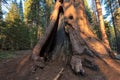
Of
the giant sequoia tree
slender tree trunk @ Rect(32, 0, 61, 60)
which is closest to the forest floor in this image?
the giant sequoia tree

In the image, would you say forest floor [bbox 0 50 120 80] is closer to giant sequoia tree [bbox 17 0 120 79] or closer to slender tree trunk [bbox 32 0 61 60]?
giant sequoia tree [bbox 17 0 120 79]

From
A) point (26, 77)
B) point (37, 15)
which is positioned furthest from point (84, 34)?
point (37, 15)

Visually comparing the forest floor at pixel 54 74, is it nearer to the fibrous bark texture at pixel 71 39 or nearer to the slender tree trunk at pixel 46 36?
the fibrous bark texture at pixel 71 39

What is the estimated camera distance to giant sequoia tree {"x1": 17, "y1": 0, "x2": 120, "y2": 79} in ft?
25.8

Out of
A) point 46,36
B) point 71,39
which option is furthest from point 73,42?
point 46,36

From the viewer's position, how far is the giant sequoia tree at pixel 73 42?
786 centimetres

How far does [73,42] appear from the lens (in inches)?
333

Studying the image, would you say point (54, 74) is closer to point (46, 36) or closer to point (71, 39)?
point (71, 39)

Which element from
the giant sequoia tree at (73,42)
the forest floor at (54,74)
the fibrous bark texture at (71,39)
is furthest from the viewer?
the fibrous bark texture at (71,39)

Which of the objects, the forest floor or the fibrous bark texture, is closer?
the forest floor

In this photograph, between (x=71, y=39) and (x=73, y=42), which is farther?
(x=71, y=39)

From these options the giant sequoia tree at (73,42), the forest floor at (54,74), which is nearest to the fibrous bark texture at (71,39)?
the giant sequoia tree at (73,42)

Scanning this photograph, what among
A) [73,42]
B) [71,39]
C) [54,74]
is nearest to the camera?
[54,74]

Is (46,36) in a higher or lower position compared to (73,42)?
higher
